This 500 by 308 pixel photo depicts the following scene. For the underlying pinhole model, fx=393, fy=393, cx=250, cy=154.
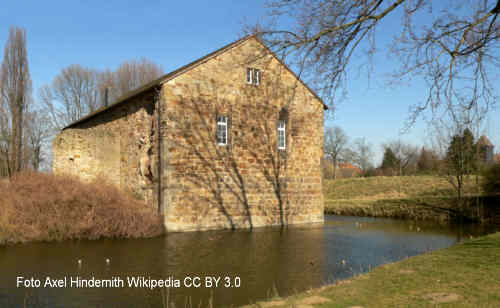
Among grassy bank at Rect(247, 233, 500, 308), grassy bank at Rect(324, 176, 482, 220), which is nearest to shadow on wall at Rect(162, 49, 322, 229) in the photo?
grassy bank at Rect(324, 176, 482, 220)

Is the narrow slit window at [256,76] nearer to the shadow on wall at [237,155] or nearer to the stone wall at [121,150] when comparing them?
the shadow on wall at [237,155]

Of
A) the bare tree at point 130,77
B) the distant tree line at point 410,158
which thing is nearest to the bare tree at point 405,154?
the distant tree line at point 410,158

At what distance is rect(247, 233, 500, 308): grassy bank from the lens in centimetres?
496

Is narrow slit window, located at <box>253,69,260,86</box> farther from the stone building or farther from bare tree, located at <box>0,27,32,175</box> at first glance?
bare tree, located at <box>0,27,32,175</box>

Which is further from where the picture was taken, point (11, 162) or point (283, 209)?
point (11, 162)

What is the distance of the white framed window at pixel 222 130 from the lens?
16.7 meters

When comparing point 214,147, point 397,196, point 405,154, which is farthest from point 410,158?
point 214,147

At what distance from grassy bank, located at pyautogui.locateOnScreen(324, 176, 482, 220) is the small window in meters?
13.2

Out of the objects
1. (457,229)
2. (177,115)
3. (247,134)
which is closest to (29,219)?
(177,115)

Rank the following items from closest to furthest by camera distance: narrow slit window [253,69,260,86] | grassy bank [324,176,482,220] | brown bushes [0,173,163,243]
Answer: brown bushes [0,173,163,243] < narrow slit window [253,69,260,86] < grassy bank [324,176,482,220]

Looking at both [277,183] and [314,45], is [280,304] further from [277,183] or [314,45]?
[277,183]

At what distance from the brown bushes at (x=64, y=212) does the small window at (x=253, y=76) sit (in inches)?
296

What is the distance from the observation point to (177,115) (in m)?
15.5

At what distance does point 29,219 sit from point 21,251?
6.17 feet
